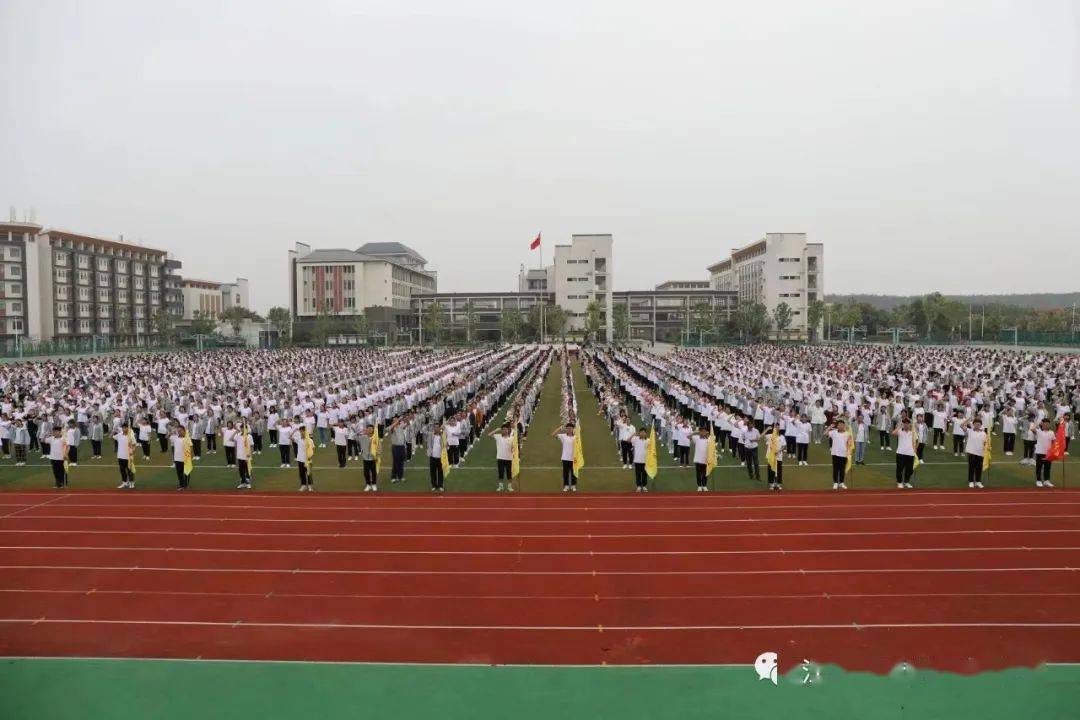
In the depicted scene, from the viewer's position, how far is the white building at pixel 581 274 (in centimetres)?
9850

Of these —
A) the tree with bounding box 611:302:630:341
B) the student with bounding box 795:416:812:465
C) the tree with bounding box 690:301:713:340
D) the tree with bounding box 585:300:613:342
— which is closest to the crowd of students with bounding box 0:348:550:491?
the student with bounding box 795:416:812:465

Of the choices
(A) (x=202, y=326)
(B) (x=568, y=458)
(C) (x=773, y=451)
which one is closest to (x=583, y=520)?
(B) (x=568, y=458)

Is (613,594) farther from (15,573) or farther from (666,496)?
(15,573)

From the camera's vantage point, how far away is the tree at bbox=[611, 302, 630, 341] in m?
92.2

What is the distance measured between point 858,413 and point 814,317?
259ft

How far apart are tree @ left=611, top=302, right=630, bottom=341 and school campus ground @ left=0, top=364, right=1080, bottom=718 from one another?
259 ft

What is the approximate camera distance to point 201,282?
119 meters

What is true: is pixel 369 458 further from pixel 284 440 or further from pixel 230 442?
pixel 284 440

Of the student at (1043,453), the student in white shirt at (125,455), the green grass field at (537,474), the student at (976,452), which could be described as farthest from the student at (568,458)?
the student at (1043,453)

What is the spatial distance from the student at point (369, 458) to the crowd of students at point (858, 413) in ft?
17.2

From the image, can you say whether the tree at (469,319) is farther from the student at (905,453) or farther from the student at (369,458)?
the student at (905,453)

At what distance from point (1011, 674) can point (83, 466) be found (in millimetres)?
18657

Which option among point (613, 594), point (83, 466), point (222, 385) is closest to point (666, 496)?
point (613, 594)

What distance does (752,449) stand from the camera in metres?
14.9
